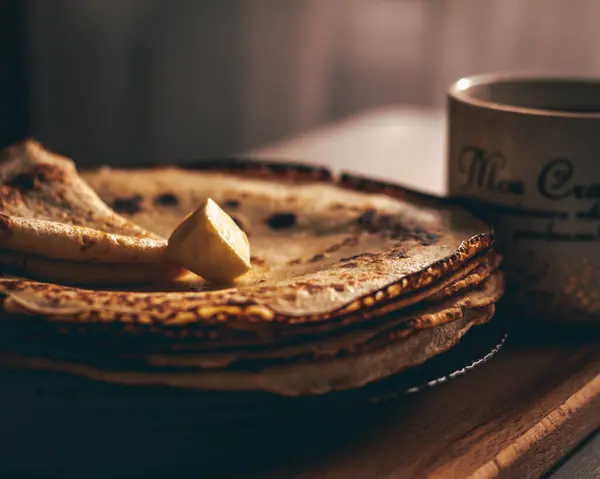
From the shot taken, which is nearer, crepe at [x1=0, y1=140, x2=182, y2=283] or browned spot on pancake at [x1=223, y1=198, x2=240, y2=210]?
crepe at [x1=0, y1=140, x2=182, y2=283]

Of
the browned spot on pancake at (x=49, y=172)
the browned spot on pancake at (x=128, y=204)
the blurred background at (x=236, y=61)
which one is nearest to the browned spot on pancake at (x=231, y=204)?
the browned spot on pancake at (x=128, y=204)

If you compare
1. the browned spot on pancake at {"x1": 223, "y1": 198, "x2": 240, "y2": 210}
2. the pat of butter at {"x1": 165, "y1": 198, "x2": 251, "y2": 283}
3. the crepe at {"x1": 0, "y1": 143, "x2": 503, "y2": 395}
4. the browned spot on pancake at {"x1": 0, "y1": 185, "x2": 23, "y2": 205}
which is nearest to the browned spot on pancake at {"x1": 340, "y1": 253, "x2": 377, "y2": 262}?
the crepe at {"x1": 0, "y1": 143, "x2": 503, "y2": 395}

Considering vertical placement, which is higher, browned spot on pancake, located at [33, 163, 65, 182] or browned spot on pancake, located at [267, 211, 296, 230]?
browned spot on pancake, located at [33, 163, 65, 182]

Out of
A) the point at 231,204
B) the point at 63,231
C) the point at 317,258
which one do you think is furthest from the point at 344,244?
the point at 63,231

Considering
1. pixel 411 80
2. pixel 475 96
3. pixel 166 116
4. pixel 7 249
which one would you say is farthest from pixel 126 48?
pixel 7 249

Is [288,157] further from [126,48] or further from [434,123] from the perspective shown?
[126,48]

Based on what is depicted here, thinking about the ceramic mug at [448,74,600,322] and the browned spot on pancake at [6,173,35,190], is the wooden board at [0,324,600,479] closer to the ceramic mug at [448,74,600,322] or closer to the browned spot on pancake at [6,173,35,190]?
the ceramic mug at [448,74,600,322]

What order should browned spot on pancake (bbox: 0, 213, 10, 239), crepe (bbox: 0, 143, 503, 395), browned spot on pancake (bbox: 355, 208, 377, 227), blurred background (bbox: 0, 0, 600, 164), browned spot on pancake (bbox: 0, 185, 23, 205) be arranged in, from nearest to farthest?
1. crepe (bbox: 0, 143, 503, 395)
2. browned spot on pancake (bbox: 0, 213, 10, 239)
3. browned spot on pancake (bbox: 0, 185, 23, 205)
4. browned spot on pancake (bbox: 355, 208, 377, 227)
5. blurred background (bbox: 0, 0, 600, 164)

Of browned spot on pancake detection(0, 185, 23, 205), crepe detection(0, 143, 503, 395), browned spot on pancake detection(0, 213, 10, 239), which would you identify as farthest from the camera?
browned spot on pancake detection(0, 185, 23, 205)
